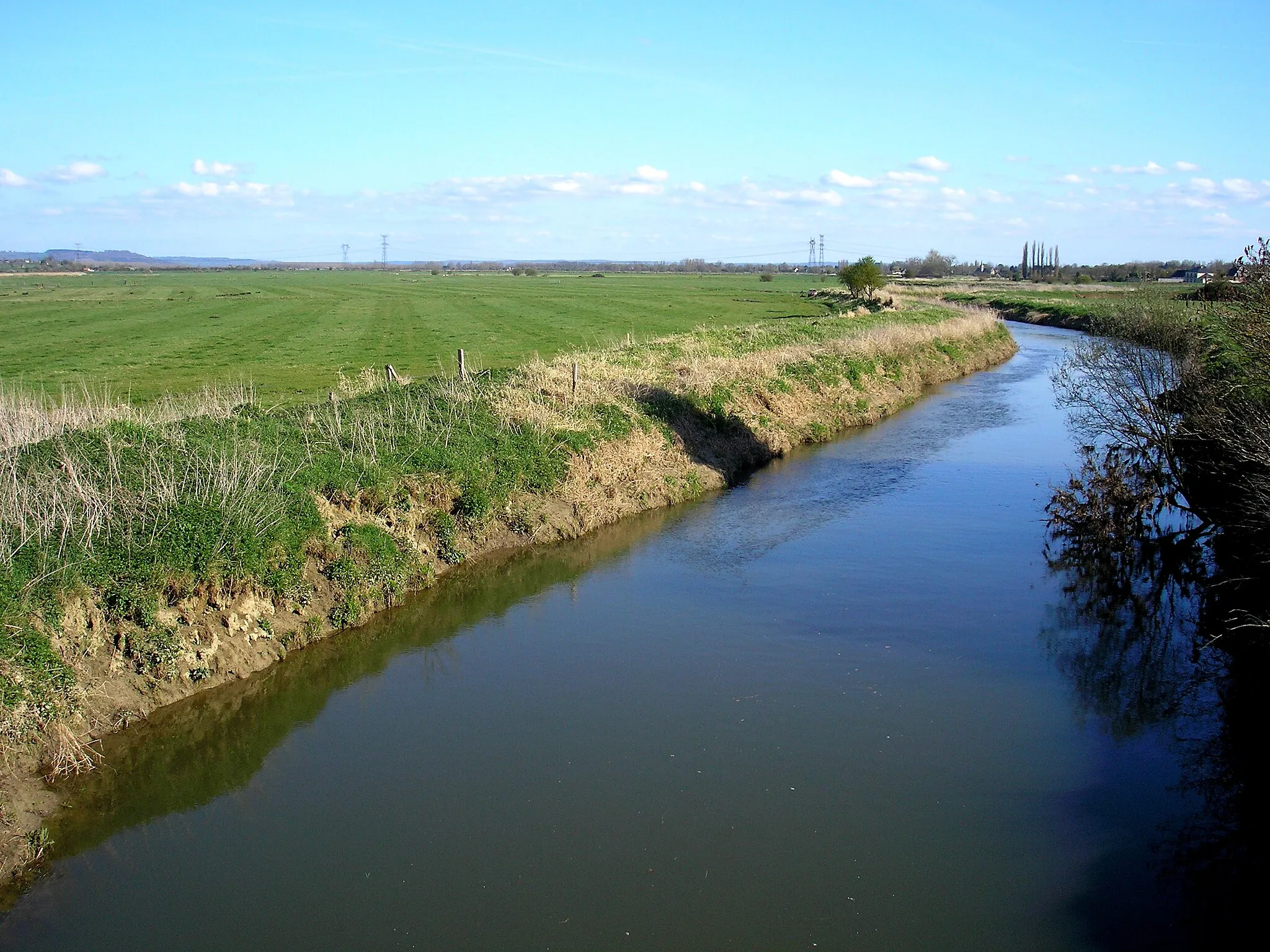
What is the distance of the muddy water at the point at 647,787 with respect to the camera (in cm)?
768

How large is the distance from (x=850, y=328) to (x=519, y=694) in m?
32.3

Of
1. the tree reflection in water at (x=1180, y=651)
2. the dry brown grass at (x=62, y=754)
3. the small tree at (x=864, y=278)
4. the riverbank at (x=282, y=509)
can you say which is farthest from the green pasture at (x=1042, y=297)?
the dry brown grass at (x=62, y=754)

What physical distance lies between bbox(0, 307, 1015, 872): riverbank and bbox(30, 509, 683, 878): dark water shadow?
223mm

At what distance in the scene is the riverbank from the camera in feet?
33.7

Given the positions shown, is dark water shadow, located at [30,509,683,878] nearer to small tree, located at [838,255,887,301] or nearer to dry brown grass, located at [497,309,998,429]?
dry brown grass, located at [497,309,998,429]

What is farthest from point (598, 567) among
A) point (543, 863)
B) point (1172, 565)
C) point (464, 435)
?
point (1172, 565)

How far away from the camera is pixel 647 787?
9.45 m

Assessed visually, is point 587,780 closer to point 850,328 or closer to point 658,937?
point 658,937

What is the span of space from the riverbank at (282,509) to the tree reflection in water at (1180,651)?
27.3ft

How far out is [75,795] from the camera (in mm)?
9422

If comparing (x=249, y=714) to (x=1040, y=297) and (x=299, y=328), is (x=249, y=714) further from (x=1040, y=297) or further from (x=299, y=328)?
(x=1040, y=297)

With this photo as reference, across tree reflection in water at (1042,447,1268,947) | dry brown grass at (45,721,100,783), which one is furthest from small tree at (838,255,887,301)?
dry brown grass at (45,721,100,783)

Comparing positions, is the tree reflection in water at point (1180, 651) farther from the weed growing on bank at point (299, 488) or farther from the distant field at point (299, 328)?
the distant field at point (299, 328)

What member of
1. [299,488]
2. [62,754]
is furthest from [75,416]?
[62,754]
